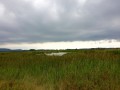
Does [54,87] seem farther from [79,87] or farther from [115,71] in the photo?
[115,71]

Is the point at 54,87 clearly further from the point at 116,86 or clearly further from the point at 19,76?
the point at 19,76

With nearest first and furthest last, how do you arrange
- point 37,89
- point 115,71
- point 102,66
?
point 37,89 → point 115,71 → point 102,66

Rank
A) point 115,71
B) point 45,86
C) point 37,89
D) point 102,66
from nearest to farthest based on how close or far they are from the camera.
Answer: point 37,89, point 45,86, point 115,71, point 102,66

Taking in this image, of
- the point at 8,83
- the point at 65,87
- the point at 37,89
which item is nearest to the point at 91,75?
the point at 65,87

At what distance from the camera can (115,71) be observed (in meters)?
12.7

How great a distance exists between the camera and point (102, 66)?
14.4 metres

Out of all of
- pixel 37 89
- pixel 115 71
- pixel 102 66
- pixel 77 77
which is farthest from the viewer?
pixel 102 66

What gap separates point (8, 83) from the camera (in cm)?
976

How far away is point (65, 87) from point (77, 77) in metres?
2.12

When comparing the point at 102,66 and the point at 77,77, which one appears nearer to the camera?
the point at 77,77

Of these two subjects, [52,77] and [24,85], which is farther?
[52,77]

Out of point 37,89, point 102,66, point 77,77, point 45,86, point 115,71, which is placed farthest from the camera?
point 102,66

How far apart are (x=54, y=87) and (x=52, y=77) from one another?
2.24 m

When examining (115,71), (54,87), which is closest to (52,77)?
(54,87)
